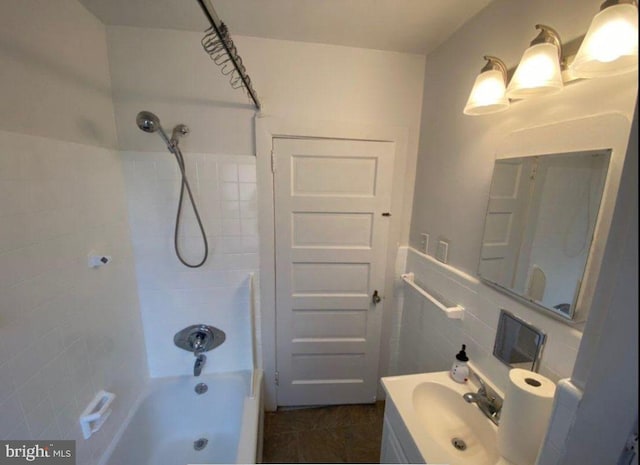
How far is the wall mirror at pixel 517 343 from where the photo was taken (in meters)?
0.89

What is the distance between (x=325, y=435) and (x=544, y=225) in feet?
6.00

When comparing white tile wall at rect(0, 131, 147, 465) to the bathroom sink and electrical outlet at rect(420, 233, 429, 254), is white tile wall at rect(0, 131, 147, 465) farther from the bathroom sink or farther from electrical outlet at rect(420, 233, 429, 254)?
electrical outlet at rect(420, 233, 429, 254)

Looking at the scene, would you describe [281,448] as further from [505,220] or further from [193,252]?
[505,220]

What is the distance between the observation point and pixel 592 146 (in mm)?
720

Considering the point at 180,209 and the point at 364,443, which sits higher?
the point at 180,209

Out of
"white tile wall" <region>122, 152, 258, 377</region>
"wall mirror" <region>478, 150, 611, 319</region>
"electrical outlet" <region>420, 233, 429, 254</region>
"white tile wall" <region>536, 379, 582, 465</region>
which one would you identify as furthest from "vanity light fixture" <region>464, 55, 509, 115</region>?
"white tile wall" <region>122, 152, 258, 377</region>

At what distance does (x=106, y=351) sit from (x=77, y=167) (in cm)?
92

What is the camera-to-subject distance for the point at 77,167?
3.71ft

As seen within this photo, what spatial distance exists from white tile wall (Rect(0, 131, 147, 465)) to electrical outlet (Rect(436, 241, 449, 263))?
179cm

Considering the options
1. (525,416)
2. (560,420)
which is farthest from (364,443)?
(560,420)

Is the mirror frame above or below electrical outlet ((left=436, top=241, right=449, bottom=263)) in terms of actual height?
above

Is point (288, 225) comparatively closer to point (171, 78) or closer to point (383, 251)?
point (383, 251)

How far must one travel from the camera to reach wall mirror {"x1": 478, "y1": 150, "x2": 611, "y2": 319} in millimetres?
738

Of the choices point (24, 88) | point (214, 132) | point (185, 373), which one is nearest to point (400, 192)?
point (214, 132)
